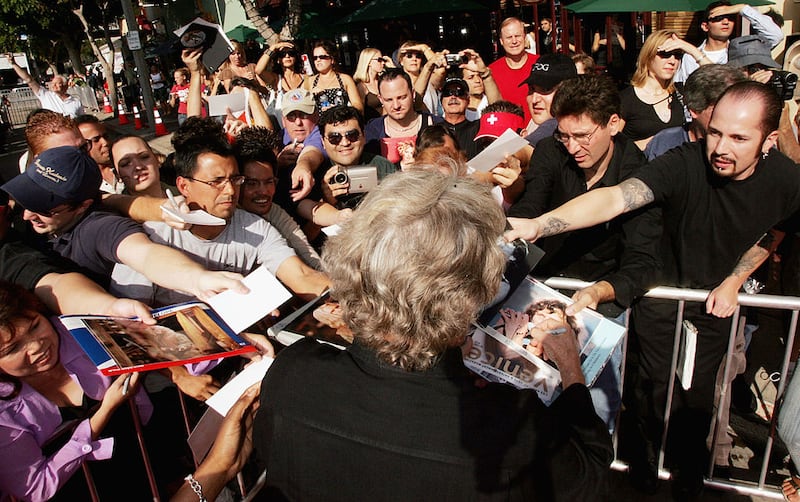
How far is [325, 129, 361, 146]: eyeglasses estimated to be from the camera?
3.88 metres

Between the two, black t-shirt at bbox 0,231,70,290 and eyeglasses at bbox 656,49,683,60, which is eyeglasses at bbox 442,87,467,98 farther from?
black t-shirt at bbox 0,231,70,290

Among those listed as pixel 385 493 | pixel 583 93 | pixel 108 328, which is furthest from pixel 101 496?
pixel 583 93

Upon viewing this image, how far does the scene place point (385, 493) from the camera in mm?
1440

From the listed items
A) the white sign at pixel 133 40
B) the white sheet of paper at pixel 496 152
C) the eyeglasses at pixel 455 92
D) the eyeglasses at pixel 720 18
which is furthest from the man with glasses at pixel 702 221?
the white sign at pixel 133 40

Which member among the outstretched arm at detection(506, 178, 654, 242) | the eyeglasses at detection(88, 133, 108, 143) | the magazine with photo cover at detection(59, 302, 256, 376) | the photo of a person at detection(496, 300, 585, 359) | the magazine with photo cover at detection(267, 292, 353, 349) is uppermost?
the eyeglasses at detection(88, 133, 108, 143)

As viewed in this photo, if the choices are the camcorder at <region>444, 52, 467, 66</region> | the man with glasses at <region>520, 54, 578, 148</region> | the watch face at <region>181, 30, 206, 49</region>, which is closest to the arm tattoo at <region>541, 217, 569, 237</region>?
the man with glasses at <region>520, 54, 578, 148</region>

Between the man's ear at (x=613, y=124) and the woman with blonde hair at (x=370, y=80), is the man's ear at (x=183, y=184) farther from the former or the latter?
the woman with blonde hair at (x=370, y=80)

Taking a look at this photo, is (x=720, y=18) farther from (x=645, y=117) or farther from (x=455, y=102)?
(x=455, y=102)

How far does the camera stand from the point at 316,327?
2.14m

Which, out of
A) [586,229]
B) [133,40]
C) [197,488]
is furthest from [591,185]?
[133,40]

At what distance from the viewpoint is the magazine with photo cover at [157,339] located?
186 centimetres

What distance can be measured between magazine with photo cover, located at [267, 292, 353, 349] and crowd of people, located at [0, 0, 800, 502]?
0.06m

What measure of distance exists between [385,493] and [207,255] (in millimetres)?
1728

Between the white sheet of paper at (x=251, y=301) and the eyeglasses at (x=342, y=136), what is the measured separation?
1.92m
